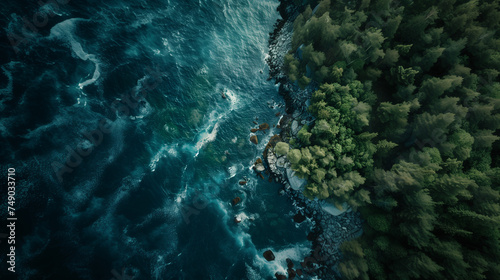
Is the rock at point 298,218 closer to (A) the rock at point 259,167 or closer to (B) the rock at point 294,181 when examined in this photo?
(B) the rock at point 294,181

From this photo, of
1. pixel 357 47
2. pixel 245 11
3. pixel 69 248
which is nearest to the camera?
pixel 69 248

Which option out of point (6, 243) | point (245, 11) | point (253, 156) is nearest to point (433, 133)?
point (253, 156)

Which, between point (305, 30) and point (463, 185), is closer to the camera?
point (463, 185)

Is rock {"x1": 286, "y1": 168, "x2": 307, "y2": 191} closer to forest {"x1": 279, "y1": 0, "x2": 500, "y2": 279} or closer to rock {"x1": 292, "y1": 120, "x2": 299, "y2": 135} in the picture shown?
forest {"x1": 279, "y1": 0, "x2": 500, "y2": 279}

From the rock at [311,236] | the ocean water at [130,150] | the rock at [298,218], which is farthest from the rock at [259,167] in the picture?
the rock at [311,236]

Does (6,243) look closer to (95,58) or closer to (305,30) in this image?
(95,58)

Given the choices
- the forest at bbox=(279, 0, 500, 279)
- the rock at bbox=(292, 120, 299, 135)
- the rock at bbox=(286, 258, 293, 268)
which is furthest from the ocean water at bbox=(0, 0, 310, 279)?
the forest at bbox=(279, 0, 500, 279)

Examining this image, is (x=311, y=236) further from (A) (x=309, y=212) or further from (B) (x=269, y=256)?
(B) (x=269, y=256)
